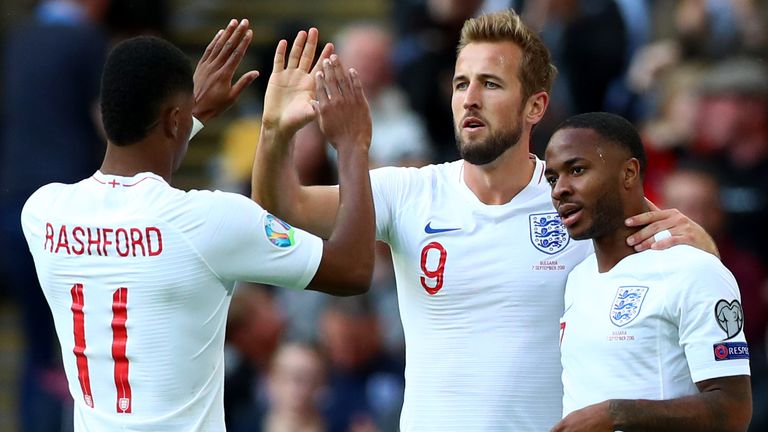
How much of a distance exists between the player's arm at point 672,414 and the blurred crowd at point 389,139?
4044mm

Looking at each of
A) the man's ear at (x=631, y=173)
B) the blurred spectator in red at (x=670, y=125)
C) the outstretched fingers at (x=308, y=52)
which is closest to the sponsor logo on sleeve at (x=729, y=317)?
the man's ear at (x=631, y=173)

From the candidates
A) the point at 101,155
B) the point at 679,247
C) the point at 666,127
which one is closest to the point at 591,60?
the point at 666,127

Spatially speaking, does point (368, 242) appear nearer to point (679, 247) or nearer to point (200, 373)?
point (200, 373)

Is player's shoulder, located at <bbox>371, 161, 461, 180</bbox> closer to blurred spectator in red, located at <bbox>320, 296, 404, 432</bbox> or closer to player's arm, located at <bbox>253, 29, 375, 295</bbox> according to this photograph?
player's arm, located at <bbox>253, 29, 375, 295</bbox>

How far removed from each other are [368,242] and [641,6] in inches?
243

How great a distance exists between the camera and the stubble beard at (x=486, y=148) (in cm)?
569

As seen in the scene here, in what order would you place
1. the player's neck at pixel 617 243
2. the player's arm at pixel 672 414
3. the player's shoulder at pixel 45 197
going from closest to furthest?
the player's arm at pixel 672 414
the player's shoulder at pixel 45 197
the player's neck at pixel 617 243

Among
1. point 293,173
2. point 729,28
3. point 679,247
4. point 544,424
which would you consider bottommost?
point 544,424

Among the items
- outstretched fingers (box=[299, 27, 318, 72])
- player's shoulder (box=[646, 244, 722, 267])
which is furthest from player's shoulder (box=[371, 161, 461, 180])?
player's shoulder (box=[646, 244, 722, 267])

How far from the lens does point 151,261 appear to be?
16.1ft

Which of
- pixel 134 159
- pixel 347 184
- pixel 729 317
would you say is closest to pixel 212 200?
pixel 134 159

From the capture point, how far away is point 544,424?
5.61m

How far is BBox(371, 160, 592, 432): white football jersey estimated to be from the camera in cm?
560

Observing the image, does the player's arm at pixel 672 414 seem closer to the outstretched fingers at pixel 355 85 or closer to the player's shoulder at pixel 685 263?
the player's shoulder at pixel 685 263
